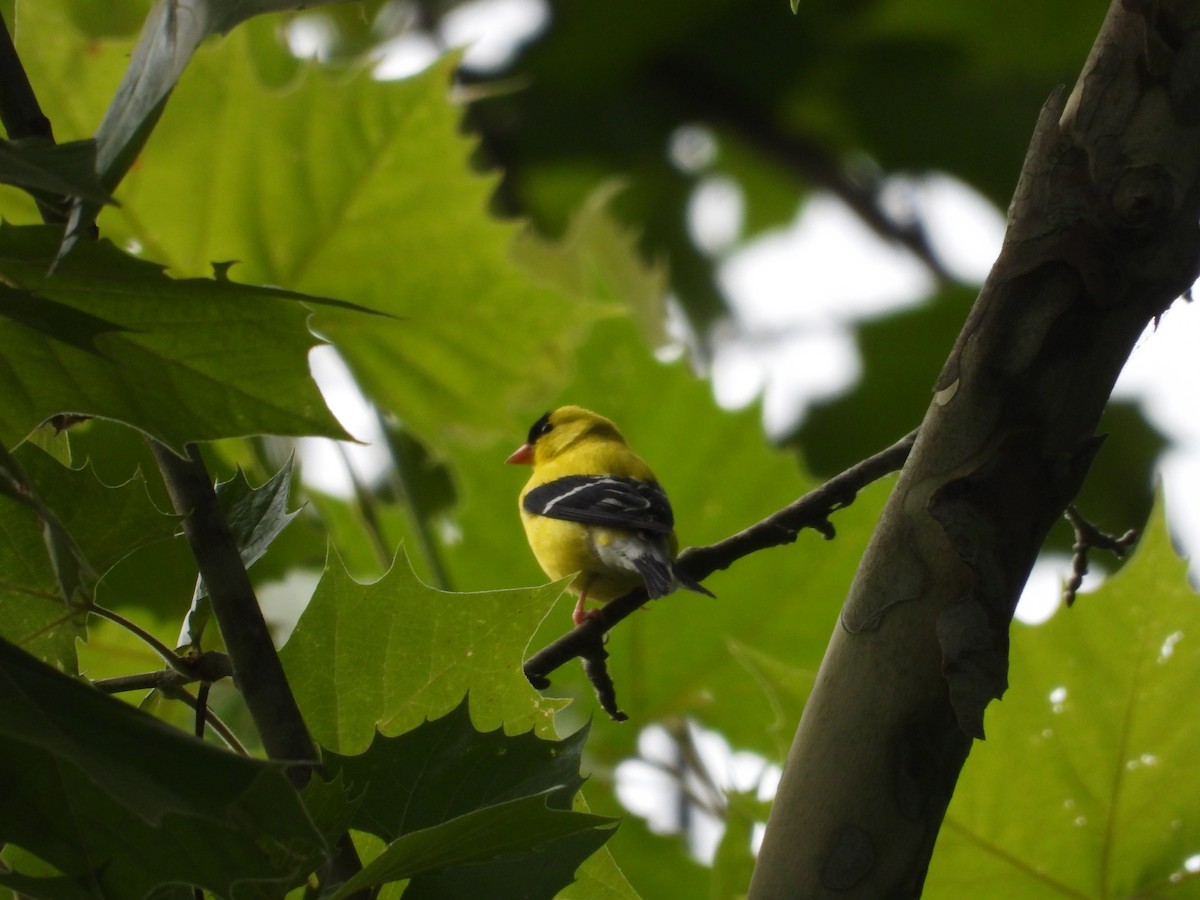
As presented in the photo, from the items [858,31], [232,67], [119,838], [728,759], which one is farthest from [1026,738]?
[858,31]

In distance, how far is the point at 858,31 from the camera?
4.01 meters

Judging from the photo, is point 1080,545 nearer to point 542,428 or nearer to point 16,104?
point 16,104

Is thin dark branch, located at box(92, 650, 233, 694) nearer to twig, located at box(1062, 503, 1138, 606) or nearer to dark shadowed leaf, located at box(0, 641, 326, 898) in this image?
dark shadowed leaf, located at box(0, 641, 326, 898)

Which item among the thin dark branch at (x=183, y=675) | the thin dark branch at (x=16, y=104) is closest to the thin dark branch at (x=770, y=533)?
the thin dark branch at (x=183, y=675)

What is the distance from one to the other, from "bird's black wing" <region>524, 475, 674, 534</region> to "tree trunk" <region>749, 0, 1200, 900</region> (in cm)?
126

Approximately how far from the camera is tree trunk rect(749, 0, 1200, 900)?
0.71m

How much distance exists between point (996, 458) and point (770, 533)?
0.23 metres

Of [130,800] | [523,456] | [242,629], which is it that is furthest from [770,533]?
[523,456]

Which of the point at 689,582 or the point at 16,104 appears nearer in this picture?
the point at 16,104

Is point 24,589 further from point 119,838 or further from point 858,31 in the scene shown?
point 858,31

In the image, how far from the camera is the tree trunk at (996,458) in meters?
0.71

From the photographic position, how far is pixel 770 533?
0.94 m

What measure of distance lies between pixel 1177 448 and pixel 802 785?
3286 mm

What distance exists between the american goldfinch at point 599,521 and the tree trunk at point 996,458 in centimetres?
99
